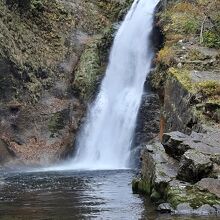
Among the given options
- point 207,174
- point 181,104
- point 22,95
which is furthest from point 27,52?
point 207,174

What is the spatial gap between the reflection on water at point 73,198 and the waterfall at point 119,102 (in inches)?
181

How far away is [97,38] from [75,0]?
11.7 ft

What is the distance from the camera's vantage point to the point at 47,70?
1099 inches

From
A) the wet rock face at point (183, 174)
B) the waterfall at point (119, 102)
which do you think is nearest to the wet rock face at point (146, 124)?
the waterfall at point (119, 102)

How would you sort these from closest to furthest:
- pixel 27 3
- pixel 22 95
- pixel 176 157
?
pixel 176 157 → pixel 22 95 → pixel 27 3

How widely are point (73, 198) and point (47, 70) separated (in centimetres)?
1538

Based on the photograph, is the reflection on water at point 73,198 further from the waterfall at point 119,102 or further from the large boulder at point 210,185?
the waterfall at point 119,102

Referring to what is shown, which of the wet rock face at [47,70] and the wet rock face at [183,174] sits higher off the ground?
the wet rock face at [47,70]

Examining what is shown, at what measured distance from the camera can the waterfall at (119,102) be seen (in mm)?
23734

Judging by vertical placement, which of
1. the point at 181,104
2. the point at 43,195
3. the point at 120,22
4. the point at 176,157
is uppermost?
the point at 120,22

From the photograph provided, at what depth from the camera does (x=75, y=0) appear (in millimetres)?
32281

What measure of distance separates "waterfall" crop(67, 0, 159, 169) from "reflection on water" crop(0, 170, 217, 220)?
4.60 meters

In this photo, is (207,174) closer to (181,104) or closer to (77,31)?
(181,104)

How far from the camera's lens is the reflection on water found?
11.0 m
